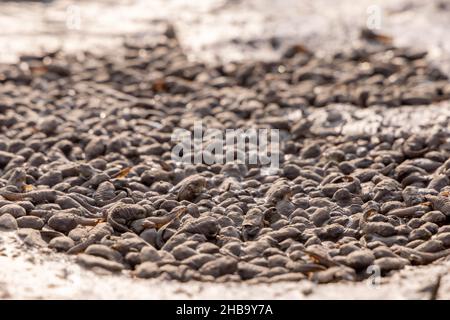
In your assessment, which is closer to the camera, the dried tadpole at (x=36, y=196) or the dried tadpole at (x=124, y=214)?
the dried tadpole at (x=124, y=214)

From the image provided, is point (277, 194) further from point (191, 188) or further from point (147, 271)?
point (147, 271)

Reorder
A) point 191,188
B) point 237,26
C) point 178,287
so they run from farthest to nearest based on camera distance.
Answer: point 237,26
point 191,188
point 178,287

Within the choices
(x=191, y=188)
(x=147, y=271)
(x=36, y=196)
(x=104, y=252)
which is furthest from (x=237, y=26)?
(x=147, y=271)

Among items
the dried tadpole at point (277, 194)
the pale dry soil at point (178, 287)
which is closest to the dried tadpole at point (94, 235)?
the pale dry soil at point (178, 287)

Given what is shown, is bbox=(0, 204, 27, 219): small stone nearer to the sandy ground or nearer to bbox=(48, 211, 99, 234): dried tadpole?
bbox=(48, 211, 99, 234): dried tadpole

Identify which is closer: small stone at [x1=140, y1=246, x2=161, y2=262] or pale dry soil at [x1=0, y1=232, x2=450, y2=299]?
pale dry soil at [x1=0, y1=232, x2=450, y2=299]

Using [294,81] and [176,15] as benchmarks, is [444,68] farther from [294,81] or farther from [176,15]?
[176,15]

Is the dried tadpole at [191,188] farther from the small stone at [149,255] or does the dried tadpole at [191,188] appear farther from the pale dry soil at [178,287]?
the pale dry soil at [178,287]

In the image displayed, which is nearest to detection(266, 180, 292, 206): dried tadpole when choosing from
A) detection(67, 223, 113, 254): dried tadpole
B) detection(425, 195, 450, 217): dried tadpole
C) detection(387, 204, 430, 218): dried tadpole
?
detection(387, 204, 430, 218): dried tadpole

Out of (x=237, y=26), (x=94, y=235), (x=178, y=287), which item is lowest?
(x=178, y=287)
